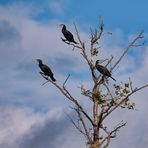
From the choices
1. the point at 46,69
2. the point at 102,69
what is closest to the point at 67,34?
the point at 46,69

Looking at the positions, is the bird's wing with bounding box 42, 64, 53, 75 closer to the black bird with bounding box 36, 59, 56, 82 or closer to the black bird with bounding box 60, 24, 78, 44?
the black bird with bounding box 36, 59, 56, 82

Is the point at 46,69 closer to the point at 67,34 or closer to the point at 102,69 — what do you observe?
the point at 67,34

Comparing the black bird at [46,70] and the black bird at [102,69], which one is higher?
the black bird at [46,70]

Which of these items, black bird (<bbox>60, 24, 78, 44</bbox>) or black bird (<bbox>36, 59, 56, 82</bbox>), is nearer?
black bird (<bbox>60, 24, 78, 44</bbox>)

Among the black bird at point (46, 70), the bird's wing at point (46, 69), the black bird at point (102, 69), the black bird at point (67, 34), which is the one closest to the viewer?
the black bird at point (102, 69)

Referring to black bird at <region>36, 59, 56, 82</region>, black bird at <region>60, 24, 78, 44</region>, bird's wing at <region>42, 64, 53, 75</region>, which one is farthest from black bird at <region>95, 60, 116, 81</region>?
bird's wing at <region>42, 64, 53, 75</region>

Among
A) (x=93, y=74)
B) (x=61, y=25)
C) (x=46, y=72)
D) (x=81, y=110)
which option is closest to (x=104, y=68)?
(x=93, y=74)

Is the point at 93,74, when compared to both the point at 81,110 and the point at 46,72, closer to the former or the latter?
the point at 81,110

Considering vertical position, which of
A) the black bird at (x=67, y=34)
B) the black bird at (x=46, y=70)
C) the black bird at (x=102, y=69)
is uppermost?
the black bird at (x=67, y=34)

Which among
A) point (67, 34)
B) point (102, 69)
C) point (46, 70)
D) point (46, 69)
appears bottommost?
point (102, 69)

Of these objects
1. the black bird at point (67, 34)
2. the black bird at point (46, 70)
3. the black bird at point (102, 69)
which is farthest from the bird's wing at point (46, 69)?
the black bird at point (102, 69)

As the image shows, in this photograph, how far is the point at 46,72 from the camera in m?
23.8

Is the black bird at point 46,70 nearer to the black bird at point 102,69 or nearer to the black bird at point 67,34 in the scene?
the black bird at point 67,34

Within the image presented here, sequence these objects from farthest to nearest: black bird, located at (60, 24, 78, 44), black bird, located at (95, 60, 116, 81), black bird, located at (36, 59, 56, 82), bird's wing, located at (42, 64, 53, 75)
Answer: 1. bird's wing, located at (42, 64, 53, 75)
2. black bird, located at (36, 59, 56, 82)
3. black bird, located at (60, 24, 78, 44)
4. black bird, located at (95, 60, 116, 81)
